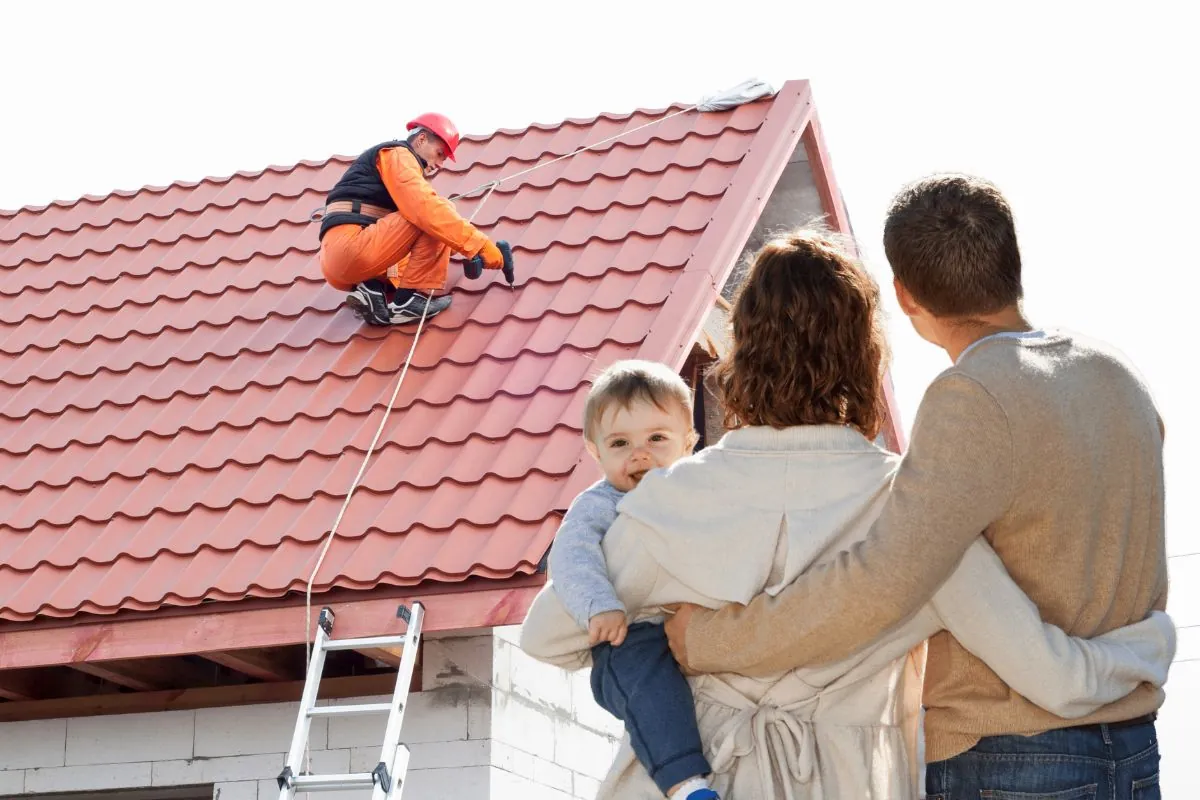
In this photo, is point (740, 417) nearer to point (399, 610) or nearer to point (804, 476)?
point (804, 476)

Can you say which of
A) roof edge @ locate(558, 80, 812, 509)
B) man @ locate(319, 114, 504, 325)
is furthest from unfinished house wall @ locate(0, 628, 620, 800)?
man @ locate(319, 114, 504, 325)

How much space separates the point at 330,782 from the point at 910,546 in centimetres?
351

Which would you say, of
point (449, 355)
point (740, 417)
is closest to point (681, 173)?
point (449, 355)

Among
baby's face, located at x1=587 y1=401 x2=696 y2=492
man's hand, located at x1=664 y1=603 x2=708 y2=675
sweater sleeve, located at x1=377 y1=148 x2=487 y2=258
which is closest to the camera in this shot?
man's hand, located at x1=664 y1=603 x2=708 y2=675

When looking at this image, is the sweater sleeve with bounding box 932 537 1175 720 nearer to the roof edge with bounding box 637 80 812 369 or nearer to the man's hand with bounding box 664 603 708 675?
the man's hand with bounding box 664 603 708 675

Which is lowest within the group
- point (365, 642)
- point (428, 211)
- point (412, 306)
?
point (365, 642)

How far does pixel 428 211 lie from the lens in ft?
24.1

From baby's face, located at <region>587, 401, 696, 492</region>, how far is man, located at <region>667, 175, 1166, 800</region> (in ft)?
2.21

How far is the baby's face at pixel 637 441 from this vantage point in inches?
136

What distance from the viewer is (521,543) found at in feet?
18.8

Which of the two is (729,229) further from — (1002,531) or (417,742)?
(1002,531)

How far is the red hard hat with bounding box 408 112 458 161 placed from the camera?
7.80 meters

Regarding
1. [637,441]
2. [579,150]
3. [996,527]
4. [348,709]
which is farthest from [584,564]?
[579,150]

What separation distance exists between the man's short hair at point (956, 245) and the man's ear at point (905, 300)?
0.07 feet
